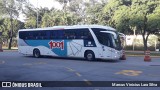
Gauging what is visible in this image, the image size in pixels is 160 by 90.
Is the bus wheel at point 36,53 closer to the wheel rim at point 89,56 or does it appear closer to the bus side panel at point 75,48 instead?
the bus side panel at point 75,48

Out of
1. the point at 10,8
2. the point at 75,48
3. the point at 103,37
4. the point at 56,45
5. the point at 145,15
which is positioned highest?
the point at 10,8

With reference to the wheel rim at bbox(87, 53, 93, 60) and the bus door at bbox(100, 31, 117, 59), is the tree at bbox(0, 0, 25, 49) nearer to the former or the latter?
the wheel rim at bbox(87, 53, 93, 60)

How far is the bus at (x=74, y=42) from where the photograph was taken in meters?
21.7

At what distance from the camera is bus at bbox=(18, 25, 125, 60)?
21719 mm

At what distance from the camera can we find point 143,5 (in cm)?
3797

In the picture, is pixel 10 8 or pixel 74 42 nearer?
pixel 74 42

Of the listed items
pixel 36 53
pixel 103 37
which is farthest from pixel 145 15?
pixel 36 53

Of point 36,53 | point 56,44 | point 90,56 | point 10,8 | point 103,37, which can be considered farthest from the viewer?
point 10,8

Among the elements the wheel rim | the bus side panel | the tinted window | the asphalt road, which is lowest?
the asphalt road

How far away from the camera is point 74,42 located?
23.6 m

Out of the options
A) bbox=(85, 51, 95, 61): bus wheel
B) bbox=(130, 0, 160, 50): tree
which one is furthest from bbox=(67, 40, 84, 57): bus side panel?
A: bbox=(130, 0, 160, 50): tree

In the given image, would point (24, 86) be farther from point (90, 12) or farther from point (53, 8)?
point (53, 8)

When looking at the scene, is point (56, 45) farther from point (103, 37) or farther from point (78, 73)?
point (78, 73)

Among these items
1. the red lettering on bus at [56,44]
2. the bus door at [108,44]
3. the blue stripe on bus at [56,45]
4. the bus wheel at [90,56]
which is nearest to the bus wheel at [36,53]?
the blue stripe on bus at [56,45]
